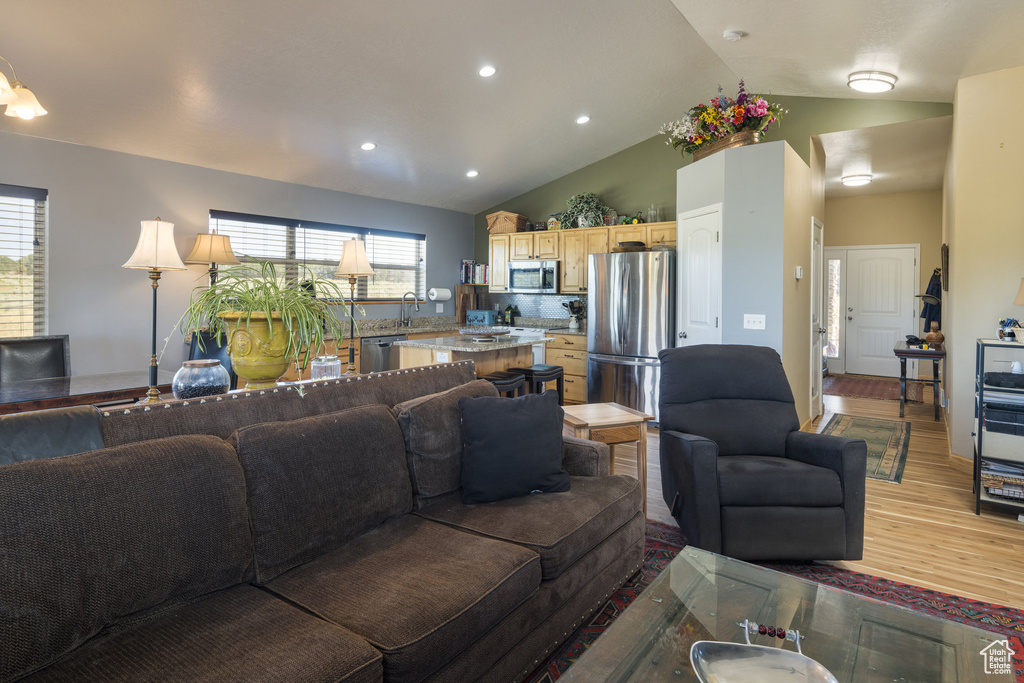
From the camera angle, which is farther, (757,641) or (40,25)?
(40,25)

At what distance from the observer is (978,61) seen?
3.74m

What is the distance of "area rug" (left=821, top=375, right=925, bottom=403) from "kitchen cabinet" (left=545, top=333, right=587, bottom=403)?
9.67ft

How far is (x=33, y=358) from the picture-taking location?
130 inches

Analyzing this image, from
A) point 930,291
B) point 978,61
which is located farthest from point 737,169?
point 930,291

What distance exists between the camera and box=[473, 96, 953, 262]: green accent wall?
4927mm

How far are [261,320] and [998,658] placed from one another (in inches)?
91.9

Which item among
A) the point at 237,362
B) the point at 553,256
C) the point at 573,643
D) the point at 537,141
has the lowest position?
the point at 573,643

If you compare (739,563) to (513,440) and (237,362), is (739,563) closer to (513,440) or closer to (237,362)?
(513,440)

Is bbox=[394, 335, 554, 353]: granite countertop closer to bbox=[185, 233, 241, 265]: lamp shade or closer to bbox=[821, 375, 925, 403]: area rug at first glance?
bbox=[185, 233, 241, 265]: lamp shade

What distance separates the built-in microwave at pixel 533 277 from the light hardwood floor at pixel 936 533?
2.96m

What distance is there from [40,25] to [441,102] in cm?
267

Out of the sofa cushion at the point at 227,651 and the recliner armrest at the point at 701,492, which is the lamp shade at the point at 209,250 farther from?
the recliner armrest at the point at 701,492

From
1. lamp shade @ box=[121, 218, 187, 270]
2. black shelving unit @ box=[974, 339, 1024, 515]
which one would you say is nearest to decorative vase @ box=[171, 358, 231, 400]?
lamp shade @ box=[121, 218, 187, 270]

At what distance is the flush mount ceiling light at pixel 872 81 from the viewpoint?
422cm
